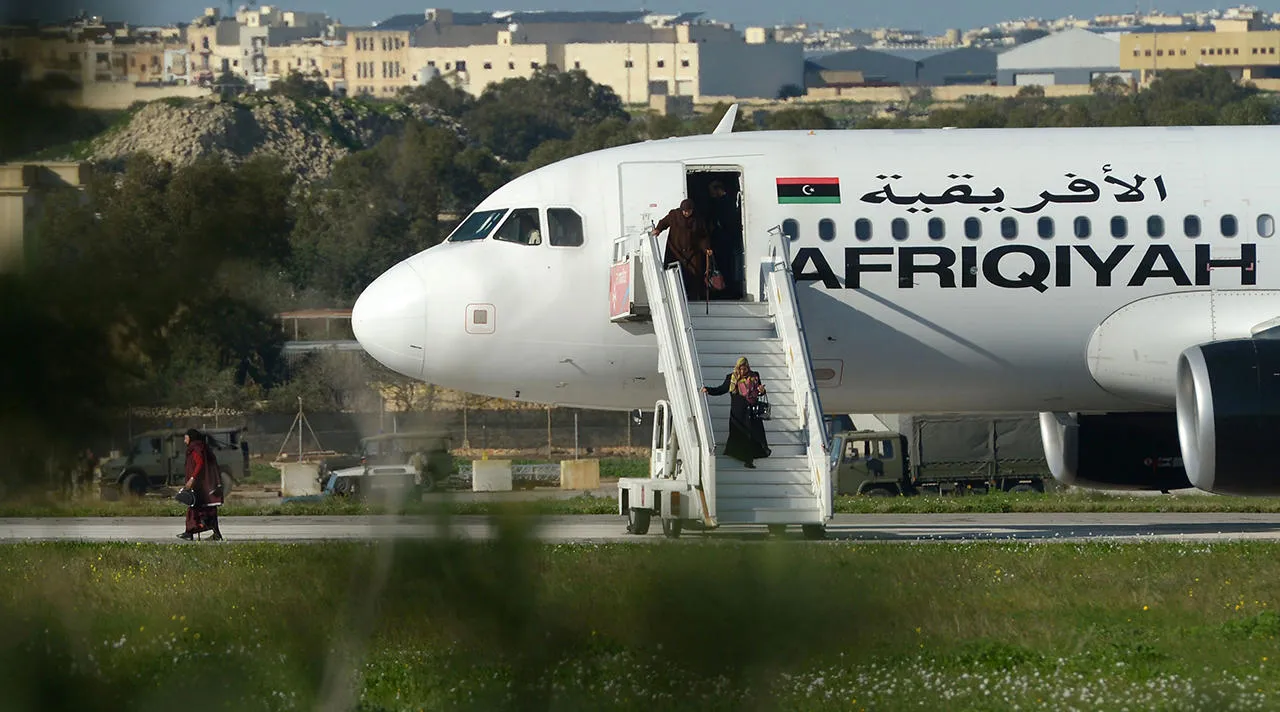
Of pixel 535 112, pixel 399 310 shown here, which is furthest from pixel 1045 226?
pixel 535 112

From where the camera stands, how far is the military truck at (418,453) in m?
3.53

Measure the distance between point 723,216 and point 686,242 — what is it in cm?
117

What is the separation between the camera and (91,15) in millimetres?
3021

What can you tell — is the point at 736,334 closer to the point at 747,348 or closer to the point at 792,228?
the point at 747,348

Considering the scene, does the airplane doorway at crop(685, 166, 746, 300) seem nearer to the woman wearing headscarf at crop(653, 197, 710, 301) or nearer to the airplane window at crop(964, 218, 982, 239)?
the woman wearing headscarf at crop(653, 197, 710, 301)

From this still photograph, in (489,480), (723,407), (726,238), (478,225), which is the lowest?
(723,407)

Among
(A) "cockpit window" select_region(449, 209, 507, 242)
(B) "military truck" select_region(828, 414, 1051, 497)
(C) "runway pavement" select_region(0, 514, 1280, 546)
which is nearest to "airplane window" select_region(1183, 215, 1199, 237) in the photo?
(C) "runway pavement" select_region(0, 514, 1280, 546)

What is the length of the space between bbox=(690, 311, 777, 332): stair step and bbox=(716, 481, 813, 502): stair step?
8.39 ft

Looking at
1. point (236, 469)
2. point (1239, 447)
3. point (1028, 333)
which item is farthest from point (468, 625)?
point (236, 469)

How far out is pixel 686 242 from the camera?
72.0 ft

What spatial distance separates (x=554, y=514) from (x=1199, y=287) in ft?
64.2

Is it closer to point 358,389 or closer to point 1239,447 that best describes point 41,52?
point 358,389

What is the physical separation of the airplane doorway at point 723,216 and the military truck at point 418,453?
1897 centimetres

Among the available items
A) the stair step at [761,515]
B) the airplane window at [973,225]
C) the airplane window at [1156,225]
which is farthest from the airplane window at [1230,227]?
the stair step at [761,515]
